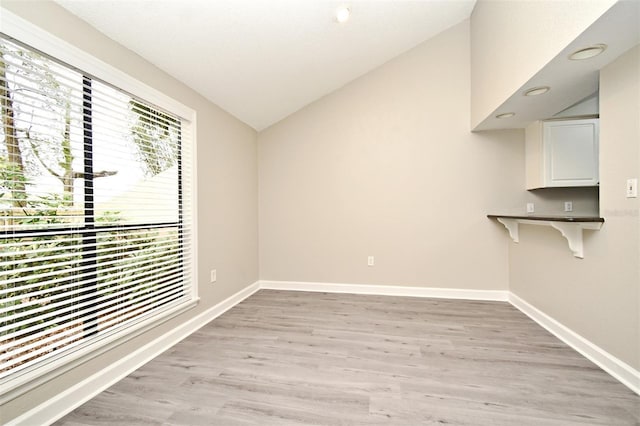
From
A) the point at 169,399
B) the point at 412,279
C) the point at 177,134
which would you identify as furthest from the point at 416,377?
the point at 177,134

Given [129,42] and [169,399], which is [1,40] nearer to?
[129,42]

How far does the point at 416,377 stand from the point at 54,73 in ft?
8.97

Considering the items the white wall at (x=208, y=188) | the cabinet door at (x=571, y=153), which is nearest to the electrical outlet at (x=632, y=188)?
the cabinet door at (x=571, y=153)

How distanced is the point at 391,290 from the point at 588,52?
2776 millimetres

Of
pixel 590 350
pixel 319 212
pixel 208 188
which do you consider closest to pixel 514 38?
pixel 590 350

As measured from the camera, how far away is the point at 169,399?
1.61 meters

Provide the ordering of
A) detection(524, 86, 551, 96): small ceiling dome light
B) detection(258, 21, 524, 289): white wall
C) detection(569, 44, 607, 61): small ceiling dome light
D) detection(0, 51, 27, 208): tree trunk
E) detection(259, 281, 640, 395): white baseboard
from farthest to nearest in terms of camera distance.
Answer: detection(258, 21, 524, 289): white wall < detection(524, 86, 551, 96): small ceiling dome light < detection(259, 281, 640, 395): white baseboard < detection(569, 44, 607, 61): small ceiling dome light < detection(0, 51, 27, 208): tree trunk

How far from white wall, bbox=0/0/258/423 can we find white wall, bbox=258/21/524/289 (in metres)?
0.38

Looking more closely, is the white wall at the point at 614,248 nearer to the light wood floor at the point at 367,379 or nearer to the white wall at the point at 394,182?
the light wood floor at the point at 367,379

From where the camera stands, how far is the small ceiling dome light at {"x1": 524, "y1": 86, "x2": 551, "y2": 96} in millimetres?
2146

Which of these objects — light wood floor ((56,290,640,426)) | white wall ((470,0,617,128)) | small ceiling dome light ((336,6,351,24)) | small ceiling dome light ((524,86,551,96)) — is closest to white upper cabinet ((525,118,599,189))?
white wall ((470,0,617,128))

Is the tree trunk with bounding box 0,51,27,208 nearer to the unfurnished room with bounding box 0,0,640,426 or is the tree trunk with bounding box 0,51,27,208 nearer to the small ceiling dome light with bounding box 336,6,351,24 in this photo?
the unfurnished room with bounding box 0,0,640,426

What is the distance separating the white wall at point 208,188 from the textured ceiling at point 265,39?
10 centimetres

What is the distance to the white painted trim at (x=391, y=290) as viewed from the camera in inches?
132
